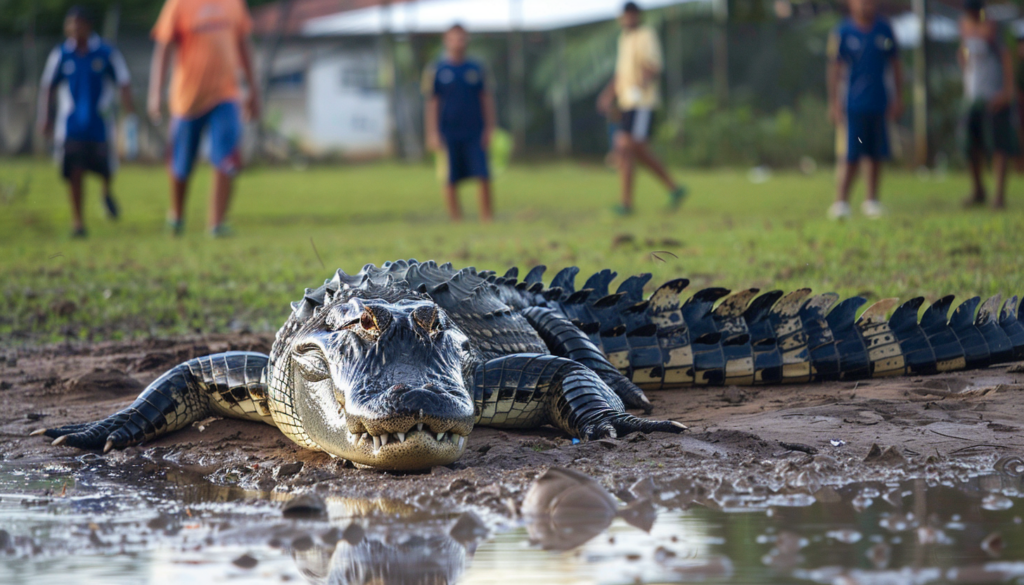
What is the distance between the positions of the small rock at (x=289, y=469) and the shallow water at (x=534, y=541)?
188mm

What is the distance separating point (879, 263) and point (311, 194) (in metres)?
8.28

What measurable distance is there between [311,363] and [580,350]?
108cm

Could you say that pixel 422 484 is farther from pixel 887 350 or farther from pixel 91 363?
pixel 91 363

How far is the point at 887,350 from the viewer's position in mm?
3811

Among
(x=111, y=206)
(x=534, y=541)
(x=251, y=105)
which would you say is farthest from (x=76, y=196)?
(x=534, y=541)

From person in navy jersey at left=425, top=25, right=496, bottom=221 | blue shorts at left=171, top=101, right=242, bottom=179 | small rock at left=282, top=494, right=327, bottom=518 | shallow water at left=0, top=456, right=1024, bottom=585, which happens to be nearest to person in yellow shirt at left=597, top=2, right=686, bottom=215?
person in navy jersey at left=425, top=25, right=496, bottom=221

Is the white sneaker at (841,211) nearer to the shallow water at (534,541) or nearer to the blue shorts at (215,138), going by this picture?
the blue shorts at (215,138)

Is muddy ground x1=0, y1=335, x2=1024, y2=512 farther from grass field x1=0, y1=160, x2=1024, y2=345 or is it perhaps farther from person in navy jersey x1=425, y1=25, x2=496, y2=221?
person in navy jersey x1=425, y1=25, x2=496, y2=221

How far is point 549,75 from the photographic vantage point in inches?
743

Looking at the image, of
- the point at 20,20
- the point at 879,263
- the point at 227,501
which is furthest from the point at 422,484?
the point at 20,20

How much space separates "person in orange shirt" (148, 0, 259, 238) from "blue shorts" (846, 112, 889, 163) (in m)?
4.62

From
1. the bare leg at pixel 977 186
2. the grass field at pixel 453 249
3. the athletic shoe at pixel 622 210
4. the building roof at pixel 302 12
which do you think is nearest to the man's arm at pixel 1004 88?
the bare leg at pixel 977 186

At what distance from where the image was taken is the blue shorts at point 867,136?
8.19m

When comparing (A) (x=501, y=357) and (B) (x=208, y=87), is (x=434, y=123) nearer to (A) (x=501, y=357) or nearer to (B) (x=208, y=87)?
(B) (x=208, y=87)
